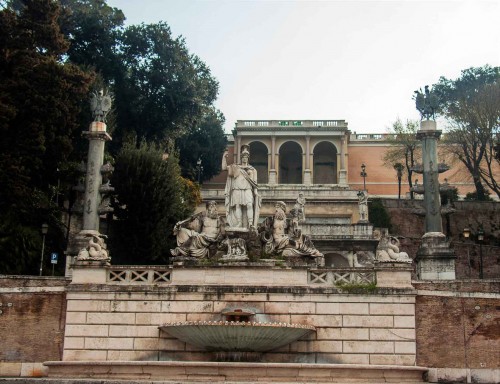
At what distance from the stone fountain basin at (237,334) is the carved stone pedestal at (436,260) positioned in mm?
9139

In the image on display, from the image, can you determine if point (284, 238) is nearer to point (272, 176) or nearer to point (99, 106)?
point (99, 106)

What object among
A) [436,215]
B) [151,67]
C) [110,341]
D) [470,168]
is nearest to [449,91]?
[470,168]

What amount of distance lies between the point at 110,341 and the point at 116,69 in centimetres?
2488

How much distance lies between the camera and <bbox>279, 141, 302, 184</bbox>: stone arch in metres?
67.9

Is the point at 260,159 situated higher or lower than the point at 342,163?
higher

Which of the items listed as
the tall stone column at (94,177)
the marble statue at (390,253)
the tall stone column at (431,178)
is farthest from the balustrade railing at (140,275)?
the tall stone column at (431,178)

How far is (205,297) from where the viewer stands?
909 inches

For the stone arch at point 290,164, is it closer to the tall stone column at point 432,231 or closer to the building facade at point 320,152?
the building facade at point 320,152

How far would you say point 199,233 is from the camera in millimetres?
24125

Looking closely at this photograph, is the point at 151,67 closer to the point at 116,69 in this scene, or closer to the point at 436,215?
the point at 116,69

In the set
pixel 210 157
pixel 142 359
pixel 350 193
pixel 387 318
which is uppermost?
pixel 210 157

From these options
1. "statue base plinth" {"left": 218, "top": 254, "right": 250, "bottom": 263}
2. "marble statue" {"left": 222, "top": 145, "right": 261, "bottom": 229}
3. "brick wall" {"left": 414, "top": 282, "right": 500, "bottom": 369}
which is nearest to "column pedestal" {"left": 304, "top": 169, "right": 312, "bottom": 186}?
"marble statue" {"left": 222, "top": 145, "right": 261, "bottom": 229}

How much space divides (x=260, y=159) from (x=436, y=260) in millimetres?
38767

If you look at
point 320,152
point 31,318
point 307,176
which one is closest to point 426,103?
point 31,318
